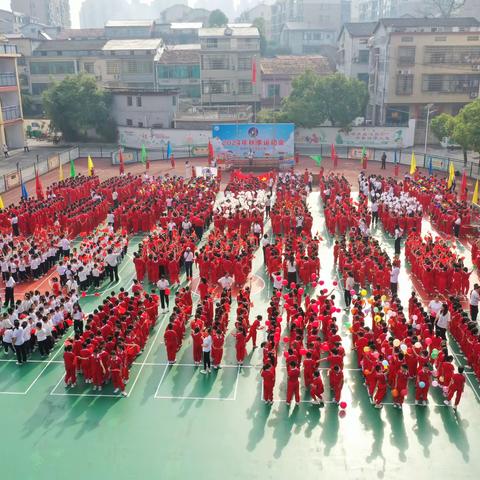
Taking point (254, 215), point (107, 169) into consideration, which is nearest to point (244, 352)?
point (254, 215)

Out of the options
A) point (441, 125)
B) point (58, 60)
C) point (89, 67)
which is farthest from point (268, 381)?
point (58, 60)

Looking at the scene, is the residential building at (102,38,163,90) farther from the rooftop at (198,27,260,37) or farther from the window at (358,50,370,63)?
the window at (358,50,370,63)

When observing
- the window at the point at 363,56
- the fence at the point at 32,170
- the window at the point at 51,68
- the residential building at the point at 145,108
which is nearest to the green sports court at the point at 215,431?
the fence at the point at 32,170

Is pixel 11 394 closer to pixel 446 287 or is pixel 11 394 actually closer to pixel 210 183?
pixel 446 287

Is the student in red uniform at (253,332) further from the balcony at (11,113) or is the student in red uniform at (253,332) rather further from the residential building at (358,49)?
the residential building at (358,49)

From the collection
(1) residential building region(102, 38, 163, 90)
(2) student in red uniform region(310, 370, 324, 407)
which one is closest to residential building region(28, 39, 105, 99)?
(1) residential building region(102, 38, 163, 90)
